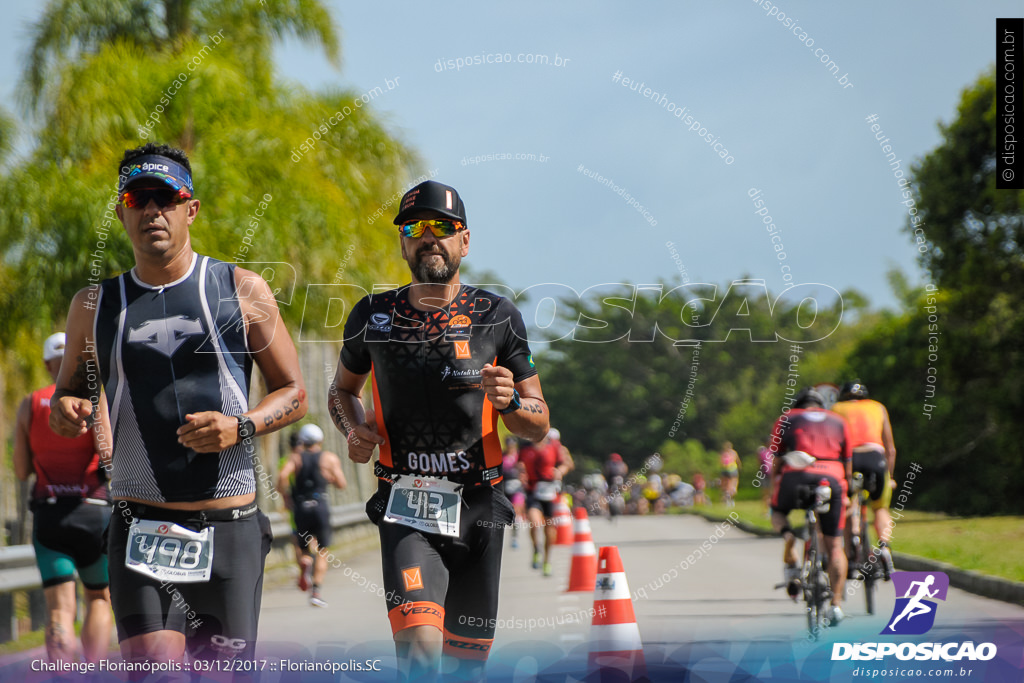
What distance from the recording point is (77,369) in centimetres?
405

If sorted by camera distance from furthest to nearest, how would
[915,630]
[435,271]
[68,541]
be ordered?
[68,541], [915,630], [435,271]

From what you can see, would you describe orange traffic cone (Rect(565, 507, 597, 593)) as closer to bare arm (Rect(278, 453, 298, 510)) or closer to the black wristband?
bare arm (Rect(278, 453, 298, 510))

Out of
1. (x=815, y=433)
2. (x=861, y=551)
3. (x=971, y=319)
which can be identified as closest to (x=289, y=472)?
(x=861, y=551)

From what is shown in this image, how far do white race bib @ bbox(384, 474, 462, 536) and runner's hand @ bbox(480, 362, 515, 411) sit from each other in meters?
0.43

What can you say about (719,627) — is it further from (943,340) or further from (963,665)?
(943,340)

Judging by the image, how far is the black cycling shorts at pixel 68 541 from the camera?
251 inches

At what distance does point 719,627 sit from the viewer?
30.0 ft

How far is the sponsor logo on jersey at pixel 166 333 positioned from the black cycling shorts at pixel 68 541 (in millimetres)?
2909

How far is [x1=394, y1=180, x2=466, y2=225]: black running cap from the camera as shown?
4.51 meters

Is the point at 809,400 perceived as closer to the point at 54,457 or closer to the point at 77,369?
the point at 54,457

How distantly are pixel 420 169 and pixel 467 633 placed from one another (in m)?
13.6

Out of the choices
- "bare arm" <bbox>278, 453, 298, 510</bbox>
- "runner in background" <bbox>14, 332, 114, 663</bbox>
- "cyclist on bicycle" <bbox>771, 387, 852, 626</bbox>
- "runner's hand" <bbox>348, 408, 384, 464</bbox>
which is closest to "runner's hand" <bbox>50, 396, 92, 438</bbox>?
"runner's hand" <bbox>348, 408, 384, 464</bbox>

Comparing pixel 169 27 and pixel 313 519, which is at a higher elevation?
pixel 169 27

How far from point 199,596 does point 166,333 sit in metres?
0.84
